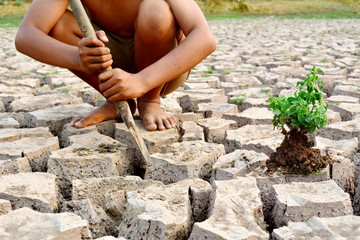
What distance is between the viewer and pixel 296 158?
5.73 feet

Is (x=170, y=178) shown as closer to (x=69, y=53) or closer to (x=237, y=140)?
(x=237, y=140)

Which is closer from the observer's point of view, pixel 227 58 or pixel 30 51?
pixel 30 51

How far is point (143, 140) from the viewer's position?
7.11 ft

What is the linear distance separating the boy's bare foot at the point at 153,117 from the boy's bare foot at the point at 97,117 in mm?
155

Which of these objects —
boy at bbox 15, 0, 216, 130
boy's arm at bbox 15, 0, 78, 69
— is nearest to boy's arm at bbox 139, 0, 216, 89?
boy at bbox 15, 0, 216, 130

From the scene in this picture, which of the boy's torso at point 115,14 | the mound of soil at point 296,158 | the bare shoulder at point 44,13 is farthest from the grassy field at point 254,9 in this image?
the mound of soil at point 296,158

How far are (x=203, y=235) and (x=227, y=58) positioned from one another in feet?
13.2

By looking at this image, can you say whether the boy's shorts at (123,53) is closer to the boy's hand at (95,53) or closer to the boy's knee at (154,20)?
the boy's knee at (154,20)

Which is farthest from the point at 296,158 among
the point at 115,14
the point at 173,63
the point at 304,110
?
the point at 115,14

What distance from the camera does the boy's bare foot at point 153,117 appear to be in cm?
233

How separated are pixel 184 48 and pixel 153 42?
0.21m

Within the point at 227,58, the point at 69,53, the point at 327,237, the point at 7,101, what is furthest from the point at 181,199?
the point at 227,58

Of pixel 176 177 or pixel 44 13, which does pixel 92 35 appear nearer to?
pixel 44 13

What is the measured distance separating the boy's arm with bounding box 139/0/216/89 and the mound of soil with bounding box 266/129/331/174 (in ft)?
2.10
